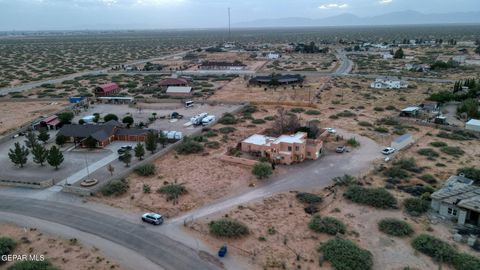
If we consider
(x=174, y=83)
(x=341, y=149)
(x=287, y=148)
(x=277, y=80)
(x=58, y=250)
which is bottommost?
(x=58, y=250)

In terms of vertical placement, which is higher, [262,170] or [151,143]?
[151,143]

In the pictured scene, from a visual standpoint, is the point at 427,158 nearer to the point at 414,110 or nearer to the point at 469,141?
the point at 469,141

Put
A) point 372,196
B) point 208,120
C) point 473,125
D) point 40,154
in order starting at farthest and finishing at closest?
point 208,120
point 473,125
point 40,154
point 372,196

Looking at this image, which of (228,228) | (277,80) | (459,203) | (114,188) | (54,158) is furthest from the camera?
(277,80)

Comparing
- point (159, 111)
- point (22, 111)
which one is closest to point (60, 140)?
point (159, 111)

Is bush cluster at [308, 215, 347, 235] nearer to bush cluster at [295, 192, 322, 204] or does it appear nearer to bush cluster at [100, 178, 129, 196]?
bush cluster at [295, 192, 322, 204]

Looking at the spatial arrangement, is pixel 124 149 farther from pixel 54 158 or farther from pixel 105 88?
pixel 105 88

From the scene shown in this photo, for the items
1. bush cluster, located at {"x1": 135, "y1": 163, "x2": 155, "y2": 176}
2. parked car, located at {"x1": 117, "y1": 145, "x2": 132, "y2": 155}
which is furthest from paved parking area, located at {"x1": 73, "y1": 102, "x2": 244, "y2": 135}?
bush cluster, located at {"x1": 135, "y1": 163, "x2": 155, "y2": 176}
